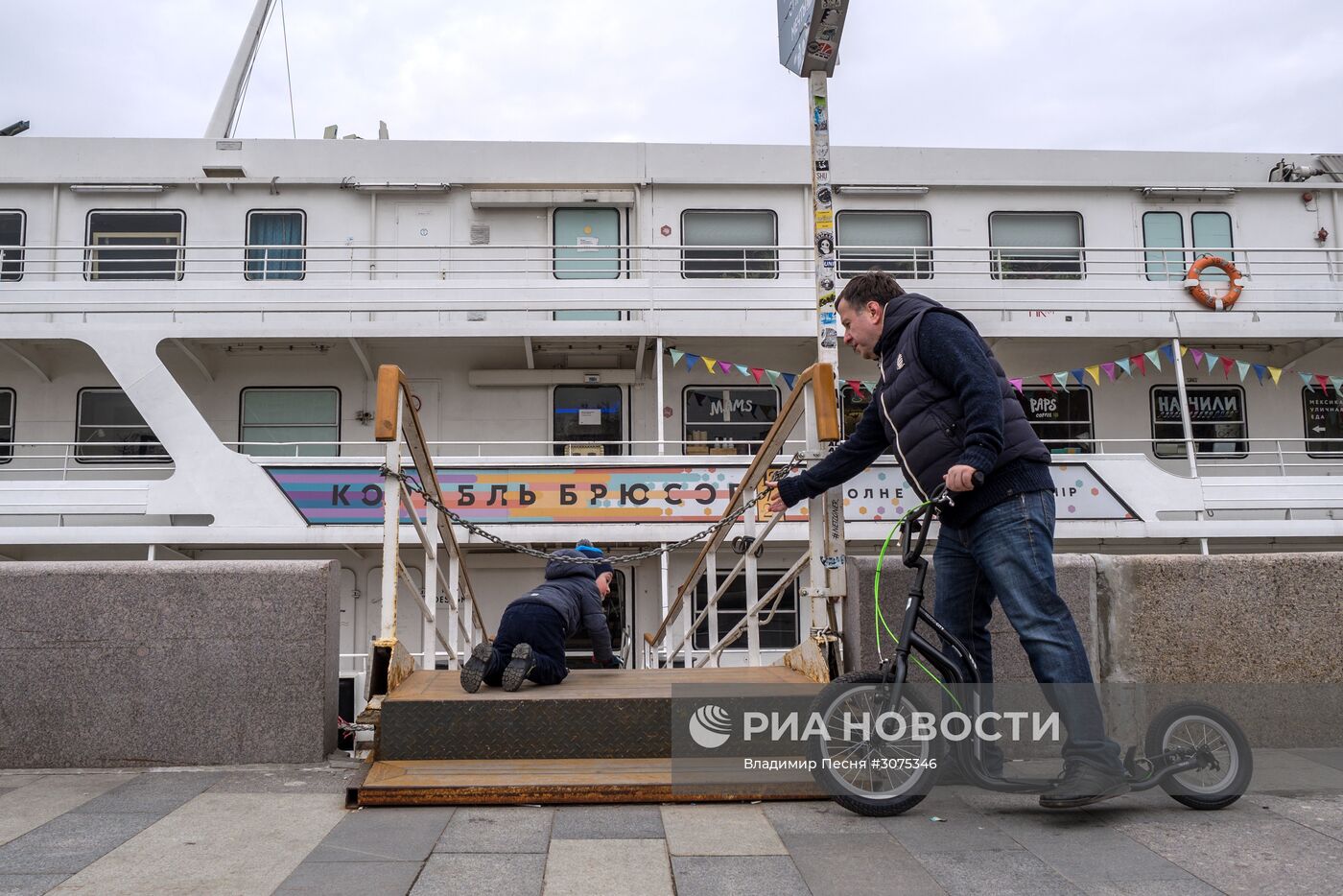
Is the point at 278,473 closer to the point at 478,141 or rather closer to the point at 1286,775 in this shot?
the point at 478,141

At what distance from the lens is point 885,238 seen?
43.7 ft

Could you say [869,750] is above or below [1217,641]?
below

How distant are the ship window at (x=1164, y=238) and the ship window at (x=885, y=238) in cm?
311

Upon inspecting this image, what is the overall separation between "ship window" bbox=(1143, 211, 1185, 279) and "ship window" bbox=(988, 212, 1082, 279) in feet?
3.26

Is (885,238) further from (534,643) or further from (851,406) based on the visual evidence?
(534,643)

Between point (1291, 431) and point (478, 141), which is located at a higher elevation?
point (478, 141)

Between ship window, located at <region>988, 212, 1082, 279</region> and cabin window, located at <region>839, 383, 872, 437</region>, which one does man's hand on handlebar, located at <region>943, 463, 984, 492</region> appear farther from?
ship window, located at <region>988, 212, 1082, 279</region>

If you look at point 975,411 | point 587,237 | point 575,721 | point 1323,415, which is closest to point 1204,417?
point 1323,415

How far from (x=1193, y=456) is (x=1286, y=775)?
926 centimetres

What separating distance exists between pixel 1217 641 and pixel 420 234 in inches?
437

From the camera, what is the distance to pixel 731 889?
2611mm

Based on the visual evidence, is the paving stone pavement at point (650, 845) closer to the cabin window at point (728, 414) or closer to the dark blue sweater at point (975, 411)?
the dark blue sweater at point (975, 411)

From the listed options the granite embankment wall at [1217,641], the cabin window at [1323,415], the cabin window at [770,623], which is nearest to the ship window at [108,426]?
the cabin window at [770,623]

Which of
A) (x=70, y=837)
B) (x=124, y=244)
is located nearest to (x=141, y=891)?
(x=70, y=837)
